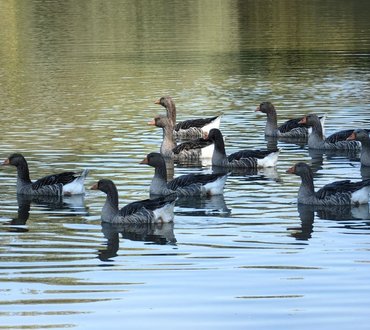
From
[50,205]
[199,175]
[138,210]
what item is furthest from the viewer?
[199,175]

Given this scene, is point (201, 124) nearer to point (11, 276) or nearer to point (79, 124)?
point (79, 124)

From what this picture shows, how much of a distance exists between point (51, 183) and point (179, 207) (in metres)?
2.98

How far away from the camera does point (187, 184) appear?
26.9 metres

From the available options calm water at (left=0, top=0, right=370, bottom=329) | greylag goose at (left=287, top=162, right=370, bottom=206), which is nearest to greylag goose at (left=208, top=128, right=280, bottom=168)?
calm water at (left=0, top=0, right=370, bottom=329)

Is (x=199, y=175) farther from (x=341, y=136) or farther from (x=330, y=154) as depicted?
(x=341, y=136)

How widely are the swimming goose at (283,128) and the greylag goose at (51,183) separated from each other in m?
10.9

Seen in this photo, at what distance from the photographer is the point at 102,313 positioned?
55.4ft

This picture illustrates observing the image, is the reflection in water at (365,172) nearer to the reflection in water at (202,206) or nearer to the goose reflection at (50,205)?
the reflection in water at (202,206)

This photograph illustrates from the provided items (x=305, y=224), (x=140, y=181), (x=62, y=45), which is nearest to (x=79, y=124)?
(x=140, y=181)

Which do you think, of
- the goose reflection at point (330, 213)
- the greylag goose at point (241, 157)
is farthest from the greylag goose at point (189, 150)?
the goose reflection at point (330, 213)

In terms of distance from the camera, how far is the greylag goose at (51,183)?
2691 cm

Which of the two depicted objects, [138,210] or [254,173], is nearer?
[138,210]

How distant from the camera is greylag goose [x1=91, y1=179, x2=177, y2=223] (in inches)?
923

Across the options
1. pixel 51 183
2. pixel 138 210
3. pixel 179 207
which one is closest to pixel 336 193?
pixel 179 207
